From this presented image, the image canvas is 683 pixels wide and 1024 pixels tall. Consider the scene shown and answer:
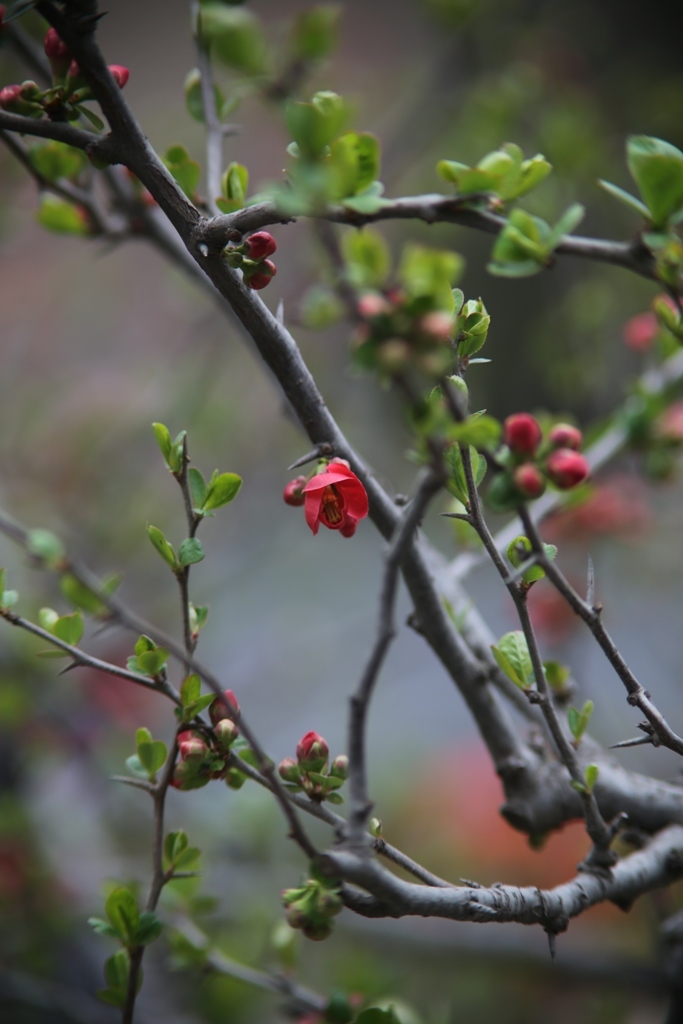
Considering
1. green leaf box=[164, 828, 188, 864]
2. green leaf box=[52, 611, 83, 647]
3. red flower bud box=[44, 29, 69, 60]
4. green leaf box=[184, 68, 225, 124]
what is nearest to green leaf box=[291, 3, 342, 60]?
green leaf box=[184, 68, 225, 124]

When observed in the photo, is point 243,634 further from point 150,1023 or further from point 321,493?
point 321,493

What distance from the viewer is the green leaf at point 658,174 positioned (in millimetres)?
361

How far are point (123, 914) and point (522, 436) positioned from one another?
37 centimetres

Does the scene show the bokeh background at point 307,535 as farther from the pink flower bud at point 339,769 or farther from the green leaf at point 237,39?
the green leaf at point 237,39

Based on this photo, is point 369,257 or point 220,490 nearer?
point 369,257

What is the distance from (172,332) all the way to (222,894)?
165cm

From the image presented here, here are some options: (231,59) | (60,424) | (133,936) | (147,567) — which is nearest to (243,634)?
(147,567)

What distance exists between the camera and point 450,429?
0.92ft

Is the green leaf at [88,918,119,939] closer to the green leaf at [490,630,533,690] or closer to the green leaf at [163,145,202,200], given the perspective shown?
the green leaf at [490,630,533,690]

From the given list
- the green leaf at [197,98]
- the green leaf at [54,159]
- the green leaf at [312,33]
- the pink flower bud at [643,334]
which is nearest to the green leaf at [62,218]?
the green leaf at [54,159]

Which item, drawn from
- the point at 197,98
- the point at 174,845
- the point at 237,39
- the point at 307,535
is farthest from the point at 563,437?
the point at 307,535

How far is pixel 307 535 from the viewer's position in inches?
77.6

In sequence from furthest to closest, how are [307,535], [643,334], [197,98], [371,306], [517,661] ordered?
[307,535]
[643,334]
[197,98]
[517,661]
[371,306]

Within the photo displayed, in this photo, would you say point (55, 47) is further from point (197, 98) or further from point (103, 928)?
point (103, 928)
